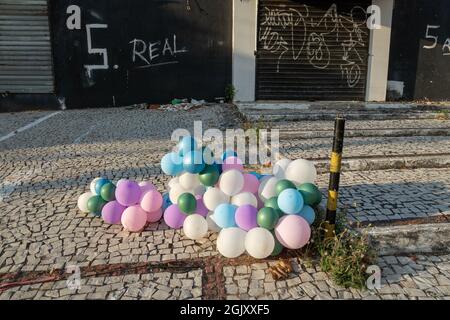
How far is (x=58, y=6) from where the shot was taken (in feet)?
32.6

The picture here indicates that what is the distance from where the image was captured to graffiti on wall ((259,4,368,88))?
10570 millimetres

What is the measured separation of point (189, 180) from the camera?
3486mm

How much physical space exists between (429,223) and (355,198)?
0.81 m

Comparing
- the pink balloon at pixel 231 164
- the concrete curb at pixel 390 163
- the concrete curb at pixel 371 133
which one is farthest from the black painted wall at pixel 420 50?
the pink balloon at pixel 231 164

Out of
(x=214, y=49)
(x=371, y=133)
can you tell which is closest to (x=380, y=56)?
(x=214, y=49)

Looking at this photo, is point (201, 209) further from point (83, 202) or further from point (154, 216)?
point (83, 202)

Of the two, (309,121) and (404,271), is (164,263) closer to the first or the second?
(404,271)

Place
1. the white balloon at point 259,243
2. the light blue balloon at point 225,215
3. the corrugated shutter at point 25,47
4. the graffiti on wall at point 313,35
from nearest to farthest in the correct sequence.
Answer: the white balloon at point 259,243 < the light blue balloon at point 225,215 < the corrugated shutter at point 25,47 < the graffiti on wall at point 313,35

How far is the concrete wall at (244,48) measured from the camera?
10.3 m

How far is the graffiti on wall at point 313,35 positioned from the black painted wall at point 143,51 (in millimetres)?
1200

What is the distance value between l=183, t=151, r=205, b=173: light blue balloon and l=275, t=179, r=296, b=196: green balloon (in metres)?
0.67

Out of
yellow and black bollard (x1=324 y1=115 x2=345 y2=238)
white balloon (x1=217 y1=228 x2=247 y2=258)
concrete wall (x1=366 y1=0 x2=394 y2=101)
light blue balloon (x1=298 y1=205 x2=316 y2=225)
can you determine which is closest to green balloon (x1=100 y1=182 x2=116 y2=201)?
white balloon (x1=217 y1=228 x2=247 y2=258)

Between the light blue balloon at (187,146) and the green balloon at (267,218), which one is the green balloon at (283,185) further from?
the light blue balloon at (187,146)

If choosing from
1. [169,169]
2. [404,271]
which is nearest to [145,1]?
[169,169]
